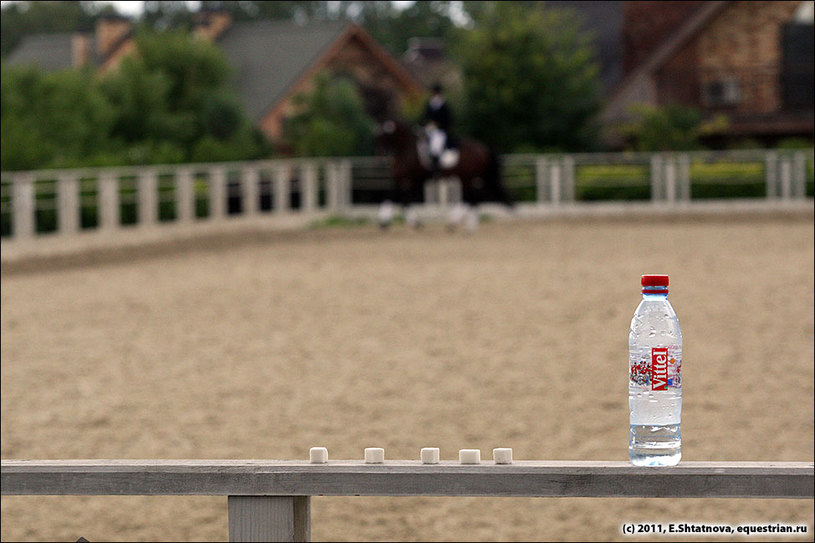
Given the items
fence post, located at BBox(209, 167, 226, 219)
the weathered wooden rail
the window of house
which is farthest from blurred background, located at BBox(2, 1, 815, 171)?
the weathered wooden rail

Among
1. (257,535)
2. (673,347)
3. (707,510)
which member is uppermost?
(673,347)

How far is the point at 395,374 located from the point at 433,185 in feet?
54.5

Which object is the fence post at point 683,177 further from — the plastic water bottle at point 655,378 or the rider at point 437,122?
the plastic water bottle at point 655,378

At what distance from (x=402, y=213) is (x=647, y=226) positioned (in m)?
4.26

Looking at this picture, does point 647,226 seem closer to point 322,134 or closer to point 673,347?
point 322,134

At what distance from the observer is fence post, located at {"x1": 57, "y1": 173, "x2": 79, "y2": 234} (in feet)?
52.4

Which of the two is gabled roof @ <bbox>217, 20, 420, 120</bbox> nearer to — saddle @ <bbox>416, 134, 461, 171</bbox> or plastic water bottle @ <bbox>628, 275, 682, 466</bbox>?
saddle @ <bbox>416, 134, 461, 171</bbox>

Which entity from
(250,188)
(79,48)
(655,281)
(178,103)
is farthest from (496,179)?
(655,281)

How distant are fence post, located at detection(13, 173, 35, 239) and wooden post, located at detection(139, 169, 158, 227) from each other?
3.25 m

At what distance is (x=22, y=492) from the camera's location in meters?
2.71

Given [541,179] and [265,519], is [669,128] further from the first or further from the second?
[265,519]

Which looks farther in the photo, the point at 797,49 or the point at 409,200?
the point at 409,200

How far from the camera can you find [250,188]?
21.6 meters

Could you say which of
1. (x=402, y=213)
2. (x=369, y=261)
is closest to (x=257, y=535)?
(x=369, y=261)
